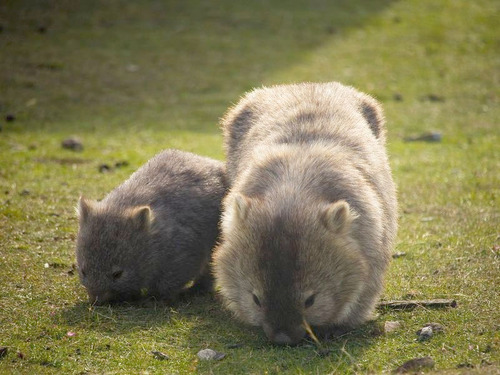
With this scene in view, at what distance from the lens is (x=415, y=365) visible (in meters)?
4.11

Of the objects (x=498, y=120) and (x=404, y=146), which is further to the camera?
(x=498, y=120)

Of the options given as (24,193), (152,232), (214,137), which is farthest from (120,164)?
(152,232)

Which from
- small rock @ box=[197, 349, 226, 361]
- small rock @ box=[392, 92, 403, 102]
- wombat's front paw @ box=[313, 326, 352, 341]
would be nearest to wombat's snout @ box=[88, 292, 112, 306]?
small rock @ box=[197, 349, 226, 361]

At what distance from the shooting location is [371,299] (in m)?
4.70

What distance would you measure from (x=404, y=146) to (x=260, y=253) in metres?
5.38

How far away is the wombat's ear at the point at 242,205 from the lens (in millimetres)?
4473

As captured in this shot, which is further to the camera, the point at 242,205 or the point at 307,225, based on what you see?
the point at 242,205

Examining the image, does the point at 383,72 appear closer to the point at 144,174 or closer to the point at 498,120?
the point at 498,120

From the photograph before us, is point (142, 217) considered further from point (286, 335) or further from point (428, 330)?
point (428, 330)

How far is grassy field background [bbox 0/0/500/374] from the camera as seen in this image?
4.48 m

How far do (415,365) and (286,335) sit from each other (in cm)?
68

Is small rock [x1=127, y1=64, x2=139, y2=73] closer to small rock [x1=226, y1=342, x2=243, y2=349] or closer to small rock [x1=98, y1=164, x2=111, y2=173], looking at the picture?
small rock [x1=98, y1=164, x2=111, y2=173]

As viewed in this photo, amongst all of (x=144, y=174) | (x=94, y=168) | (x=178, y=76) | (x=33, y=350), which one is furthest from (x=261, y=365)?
(x=178, y=76)

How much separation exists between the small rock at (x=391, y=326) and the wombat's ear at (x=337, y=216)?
71cm
